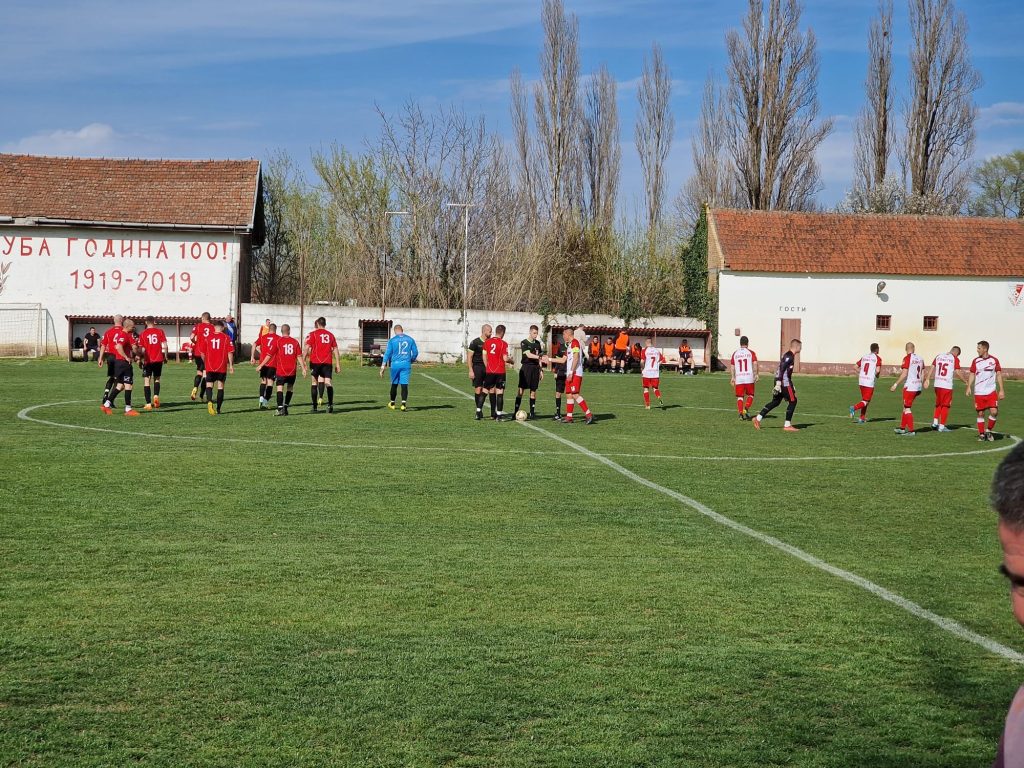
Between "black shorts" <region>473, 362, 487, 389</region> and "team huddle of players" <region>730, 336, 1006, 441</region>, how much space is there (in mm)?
5234

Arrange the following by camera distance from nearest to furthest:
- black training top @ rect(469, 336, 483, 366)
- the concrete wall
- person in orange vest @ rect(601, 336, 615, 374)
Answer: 1. black training top @ rect(469, 336, 483, 366)
2. person in orange vest @ rect(601, 336, 615, 374)
3. the concrete wall

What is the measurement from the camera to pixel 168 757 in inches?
181

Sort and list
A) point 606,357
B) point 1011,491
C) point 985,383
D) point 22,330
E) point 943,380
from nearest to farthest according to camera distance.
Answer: point 1011,491, point 985,383, point 943,380, point 22,330, point 606,357

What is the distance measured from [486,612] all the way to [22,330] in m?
43.0

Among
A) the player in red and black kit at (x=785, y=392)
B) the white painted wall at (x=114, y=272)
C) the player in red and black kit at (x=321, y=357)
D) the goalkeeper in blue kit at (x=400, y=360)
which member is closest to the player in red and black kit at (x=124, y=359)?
the player in red and black kit at (x=321, y=357)

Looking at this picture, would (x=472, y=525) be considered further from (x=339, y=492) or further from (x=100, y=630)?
(x=100, y=630)

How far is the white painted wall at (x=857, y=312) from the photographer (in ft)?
168

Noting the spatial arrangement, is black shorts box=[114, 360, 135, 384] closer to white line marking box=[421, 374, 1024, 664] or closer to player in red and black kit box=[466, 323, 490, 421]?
player in red and black kit box=[466, 323, 490, 421]

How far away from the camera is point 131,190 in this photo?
48.6 m

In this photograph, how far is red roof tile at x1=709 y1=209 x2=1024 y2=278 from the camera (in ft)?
170

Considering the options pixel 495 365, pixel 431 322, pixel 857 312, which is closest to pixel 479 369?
pixel 495 365

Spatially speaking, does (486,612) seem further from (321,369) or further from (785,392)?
(321,369)

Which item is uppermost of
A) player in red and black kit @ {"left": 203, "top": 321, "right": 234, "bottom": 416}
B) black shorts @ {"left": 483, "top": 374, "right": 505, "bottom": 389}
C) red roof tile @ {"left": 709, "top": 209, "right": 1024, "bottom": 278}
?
red roof tile @ {"left": 709, "top": 209, "right": 1024, "bottom": 278}

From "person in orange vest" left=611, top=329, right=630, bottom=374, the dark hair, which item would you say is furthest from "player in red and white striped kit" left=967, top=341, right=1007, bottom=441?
"person in orange vest" left=611, top=329, right=630, bottom=374
